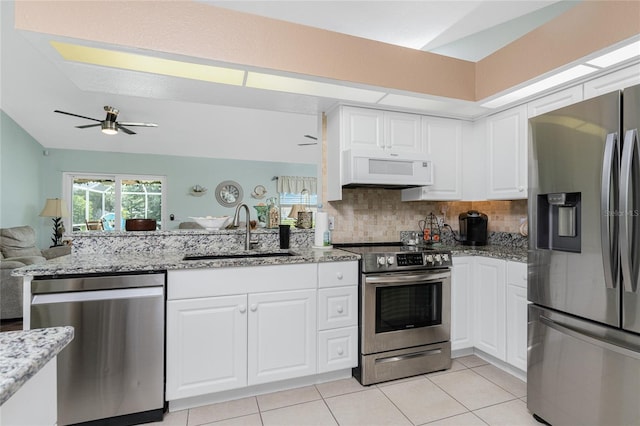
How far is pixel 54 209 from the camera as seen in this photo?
5.73 metres

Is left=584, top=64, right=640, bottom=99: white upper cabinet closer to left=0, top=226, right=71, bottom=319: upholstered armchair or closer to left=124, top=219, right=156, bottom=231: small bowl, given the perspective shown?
left=124, top=219, right=156, bottom=231: small bowl

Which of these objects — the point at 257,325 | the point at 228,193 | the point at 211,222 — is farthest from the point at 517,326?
the point at 228,193

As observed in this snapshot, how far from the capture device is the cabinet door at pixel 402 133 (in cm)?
269

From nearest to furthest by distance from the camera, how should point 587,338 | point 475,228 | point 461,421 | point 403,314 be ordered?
1. point 587,338
2. point 461,421
3. point 403,314
4. point 475,228

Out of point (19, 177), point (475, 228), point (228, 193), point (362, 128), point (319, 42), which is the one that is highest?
point (319, 42)

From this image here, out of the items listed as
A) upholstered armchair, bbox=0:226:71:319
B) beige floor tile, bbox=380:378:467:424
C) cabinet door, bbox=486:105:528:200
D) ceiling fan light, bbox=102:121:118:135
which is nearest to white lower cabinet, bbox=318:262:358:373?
beige floor tile, bbox=380:378:467:424

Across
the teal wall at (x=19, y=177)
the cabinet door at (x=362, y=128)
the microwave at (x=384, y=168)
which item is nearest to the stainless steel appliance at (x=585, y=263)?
the microwave at (x=384, y=168)

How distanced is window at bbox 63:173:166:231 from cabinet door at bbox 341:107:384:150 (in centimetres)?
570

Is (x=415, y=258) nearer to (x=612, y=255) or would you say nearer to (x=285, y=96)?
(x=612, y=255)

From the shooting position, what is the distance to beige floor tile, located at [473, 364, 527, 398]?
7.12 feet

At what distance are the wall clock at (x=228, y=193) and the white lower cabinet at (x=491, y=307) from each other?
583 centimetres

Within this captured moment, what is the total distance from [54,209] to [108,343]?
5445mm

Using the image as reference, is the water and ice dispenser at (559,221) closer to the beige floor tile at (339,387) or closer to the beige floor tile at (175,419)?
the beige floor tile at (339,387)

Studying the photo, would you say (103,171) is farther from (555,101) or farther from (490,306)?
(555,101)
